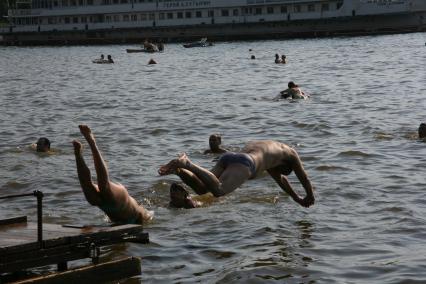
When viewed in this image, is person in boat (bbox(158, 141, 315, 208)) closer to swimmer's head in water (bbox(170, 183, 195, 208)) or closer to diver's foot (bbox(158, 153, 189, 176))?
Answer: diver's foot (bbox(158, 153, 189, 176))

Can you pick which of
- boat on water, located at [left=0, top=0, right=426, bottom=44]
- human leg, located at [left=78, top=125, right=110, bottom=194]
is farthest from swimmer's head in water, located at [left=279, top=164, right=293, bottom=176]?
boat on water, located at [left=0, top=0, right=426, bottom=44]

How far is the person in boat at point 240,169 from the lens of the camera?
1060 centimetres

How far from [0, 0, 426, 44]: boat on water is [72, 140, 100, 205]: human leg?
87567 mm

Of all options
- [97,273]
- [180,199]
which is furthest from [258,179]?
[97,273]

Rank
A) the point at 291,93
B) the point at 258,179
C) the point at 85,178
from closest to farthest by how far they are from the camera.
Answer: the point at 85,178 → the point at 258,179 → the point at 291,93

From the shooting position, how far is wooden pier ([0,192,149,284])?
8.88 metres

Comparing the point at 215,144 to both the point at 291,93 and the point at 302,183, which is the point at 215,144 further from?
the point at 291,93

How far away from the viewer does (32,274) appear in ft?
31.9

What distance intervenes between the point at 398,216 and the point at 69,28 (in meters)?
98.9

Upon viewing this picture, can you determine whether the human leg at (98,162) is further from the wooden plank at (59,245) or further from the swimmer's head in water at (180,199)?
the swimmer's head in water at (180,199)

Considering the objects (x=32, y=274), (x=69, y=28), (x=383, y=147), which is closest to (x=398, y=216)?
(x=32, y=274)

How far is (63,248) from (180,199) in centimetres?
532

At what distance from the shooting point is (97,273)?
9.46 metres

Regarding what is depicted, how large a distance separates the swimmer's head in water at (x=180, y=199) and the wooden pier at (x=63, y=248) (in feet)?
14.1
